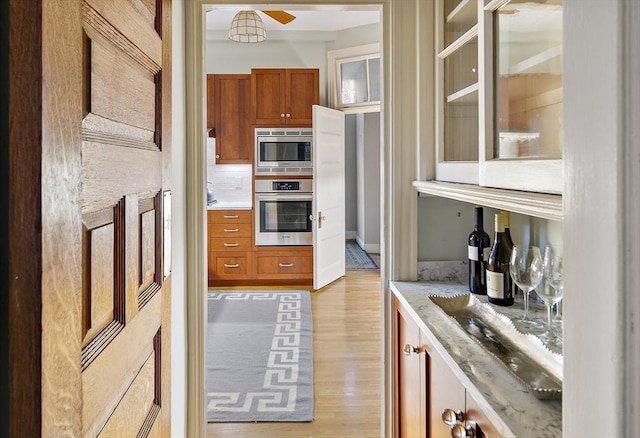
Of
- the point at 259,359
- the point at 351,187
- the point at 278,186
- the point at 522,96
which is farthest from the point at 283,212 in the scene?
the point at 522,96

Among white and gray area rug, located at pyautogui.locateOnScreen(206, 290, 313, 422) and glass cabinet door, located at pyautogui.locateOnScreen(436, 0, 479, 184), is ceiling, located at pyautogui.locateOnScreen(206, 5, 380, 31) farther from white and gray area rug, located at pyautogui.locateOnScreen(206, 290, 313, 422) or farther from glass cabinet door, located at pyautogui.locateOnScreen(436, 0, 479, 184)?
glass cabinet door, located at pyautogui.locateOnScreen(436, 0, 479, 184)

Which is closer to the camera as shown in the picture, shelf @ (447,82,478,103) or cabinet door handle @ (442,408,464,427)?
cabinet door handle @ (442,408,464,427)

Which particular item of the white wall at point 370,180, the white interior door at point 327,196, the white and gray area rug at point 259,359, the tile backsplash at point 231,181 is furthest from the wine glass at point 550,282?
the white wall at point 370,180

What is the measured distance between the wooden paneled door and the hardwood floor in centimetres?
139

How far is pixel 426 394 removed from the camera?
4.39 feet

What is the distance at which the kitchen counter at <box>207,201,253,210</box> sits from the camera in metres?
5.26

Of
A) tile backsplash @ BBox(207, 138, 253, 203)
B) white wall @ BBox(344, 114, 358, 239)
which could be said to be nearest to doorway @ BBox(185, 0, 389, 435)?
tile backsplash @ BBox(207, 138, 253, 203)

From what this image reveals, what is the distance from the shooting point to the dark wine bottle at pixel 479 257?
5.57ft

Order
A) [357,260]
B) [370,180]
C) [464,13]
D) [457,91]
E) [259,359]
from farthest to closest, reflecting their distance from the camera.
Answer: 1. [370,180]
2. [357,260]
3. [259,359]
4. [457,91]
5. [464,13]

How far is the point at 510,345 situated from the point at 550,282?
220 mm

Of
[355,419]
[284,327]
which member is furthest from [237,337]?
[355,419]

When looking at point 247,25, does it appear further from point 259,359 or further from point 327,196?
point 259,359

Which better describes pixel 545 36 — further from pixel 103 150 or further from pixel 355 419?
pixel 355 419

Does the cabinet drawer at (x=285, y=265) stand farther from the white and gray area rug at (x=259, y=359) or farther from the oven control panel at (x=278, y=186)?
the oven control panel at (x=278, y=186)
